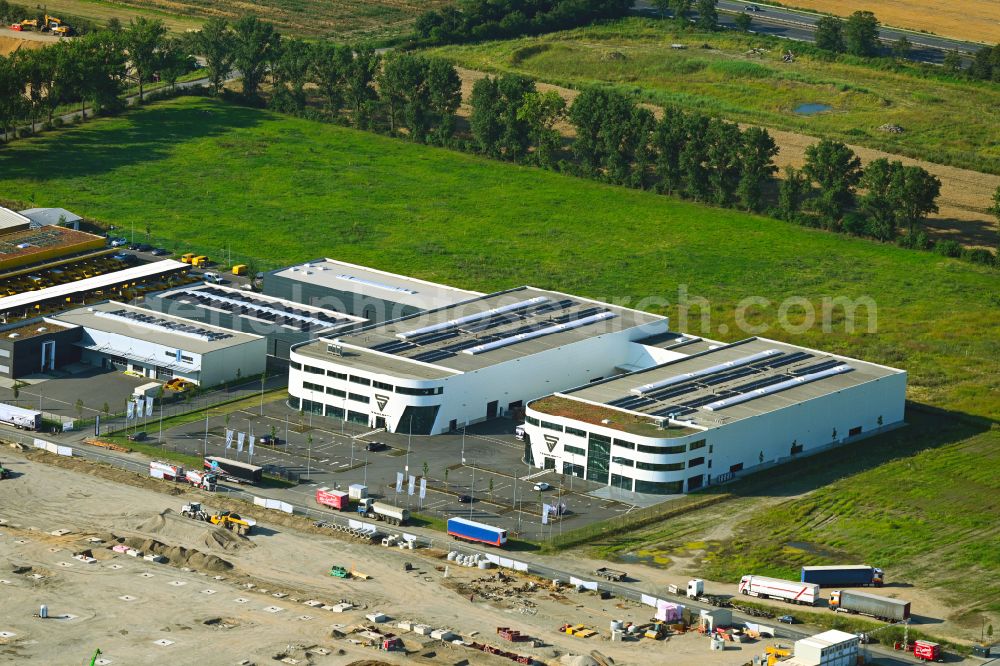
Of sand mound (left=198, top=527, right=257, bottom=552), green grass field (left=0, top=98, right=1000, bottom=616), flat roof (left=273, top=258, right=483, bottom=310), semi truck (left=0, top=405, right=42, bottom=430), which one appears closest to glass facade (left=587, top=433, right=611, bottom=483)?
green grass field (left=0, top=98, right=1000, bottom=616)

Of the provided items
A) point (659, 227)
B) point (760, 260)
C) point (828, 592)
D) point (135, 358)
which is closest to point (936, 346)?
point (760, 260)

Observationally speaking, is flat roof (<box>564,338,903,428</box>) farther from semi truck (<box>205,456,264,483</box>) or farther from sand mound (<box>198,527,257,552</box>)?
sand mound (<box>198,527,257,552</box>)

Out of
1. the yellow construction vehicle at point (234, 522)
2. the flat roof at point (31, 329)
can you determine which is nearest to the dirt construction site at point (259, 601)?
the yellow construction vehicle at point (234, 522)

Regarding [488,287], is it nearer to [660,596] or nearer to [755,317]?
[755,317]

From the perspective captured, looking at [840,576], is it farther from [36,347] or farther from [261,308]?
[36,347]

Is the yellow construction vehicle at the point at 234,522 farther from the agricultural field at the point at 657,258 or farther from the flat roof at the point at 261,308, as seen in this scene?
the agricultural field at the point at 657,258

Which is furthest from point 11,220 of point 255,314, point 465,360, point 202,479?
point 202,479
